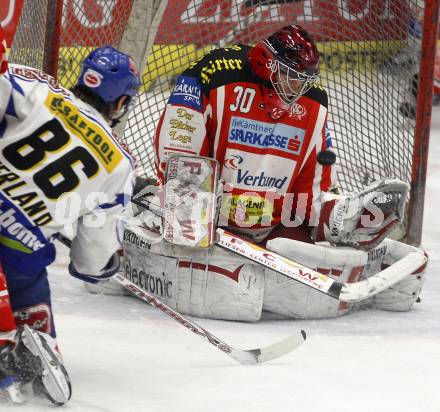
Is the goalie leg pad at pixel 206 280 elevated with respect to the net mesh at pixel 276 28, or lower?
lower

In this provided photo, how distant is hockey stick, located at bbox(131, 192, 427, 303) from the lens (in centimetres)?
356

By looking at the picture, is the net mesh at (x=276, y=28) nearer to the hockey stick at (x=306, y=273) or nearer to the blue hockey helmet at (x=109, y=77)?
the hockey stick at (x=306, y=273)

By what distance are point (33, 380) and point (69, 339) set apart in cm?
69

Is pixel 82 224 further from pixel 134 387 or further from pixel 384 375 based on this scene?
pixel 384 375

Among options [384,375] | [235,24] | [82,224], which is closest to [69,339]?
[82,224]

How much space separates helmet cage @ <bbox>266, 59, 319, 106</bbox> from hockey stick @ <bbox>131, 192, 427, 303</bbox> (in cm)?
52

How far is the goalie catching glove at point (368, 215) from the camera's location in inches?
153

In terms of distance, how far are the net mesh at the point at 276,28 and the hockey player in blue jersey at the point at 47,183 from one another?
1865mm

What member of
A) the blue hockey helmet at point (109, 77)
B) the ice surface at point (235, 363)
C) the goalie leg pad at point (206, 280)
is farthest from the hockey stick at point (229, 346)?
the blue hockey helmet at point (109, 77)

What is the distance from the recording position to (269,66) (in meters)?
3.75

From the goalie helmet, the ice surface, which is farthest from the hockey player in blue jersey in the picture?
the goalie helmet

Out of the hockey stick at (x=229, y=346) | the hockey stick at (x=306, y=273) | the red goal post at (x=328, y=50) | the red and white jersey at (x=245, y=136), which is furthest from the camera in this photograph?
the red goal post at (x=328, y=50)

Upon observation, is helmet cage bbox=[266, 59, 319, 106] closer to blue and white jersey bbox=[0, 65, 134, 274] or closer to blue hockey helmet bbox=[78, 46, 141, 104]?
blue hockey helmet bbox=[78, 46, 141, 104]

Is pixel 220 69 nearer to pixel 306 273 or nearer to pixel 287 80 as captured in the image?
Answer: pixel 287 80
